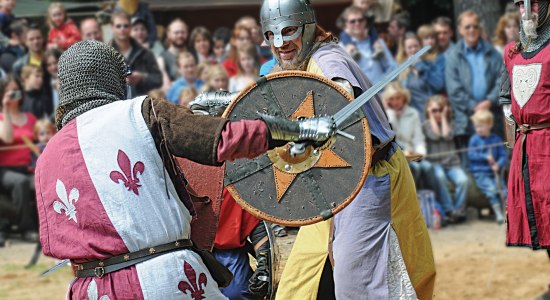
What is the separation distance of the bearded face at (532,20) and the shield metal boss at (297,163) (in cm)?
253

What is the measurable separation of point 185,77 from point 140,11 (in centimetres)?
142

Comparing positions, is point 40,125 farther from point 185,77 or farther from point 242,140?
point 242,140

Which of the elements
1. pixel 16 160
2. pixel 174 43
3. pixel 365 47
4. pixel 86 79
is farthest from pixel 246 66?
pixel 86 79

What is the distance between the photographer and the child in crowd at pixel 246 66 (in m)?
10.5

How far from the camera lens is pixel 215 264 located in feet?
13.8

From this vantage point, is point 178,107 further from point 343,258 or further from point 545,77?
point 545,77

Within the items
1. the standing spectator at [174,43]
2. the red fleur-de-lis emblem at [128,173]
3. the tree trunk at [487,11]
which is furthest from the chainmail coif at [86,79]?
the tree trunk at [487,11]

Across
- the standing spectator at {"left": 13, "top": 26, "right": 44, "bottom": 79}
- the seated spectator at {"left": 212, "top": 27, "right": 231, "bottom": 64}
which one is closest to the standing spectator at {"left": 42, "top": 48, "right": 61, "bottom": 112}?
the standing spectator at {"left": 13, "top": 26, "right": 44, "bottom": 79}

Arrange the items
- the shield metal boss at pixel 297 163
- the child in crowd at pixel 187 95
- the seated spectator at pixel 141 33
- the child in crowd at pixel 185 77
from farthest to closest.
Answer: the seated spectator at pixel 141 33 → the child in crowd at pixel 185 77 → the child in crowd at pixel 187 95 → the shield metal boss at pixel 297 163

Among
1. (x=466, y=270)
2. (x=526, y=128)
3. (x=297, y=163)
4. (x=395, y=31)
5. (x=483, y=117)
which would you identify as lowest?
(x=466, y=270)

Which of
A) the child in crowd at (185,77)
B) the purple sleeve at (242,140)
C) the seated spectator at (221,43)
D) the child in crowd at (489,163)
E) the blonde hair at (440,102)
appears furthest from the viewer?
the seated spectator at (221,43)

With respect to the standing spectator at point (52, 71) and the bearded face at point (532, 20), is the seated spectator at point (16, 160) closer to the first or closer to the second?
the standing spectator at point (52, 71)

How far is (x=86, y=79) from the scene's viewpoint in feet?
13.4

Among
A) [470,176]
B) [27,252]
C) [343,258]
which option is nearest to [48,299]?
[27,252]
